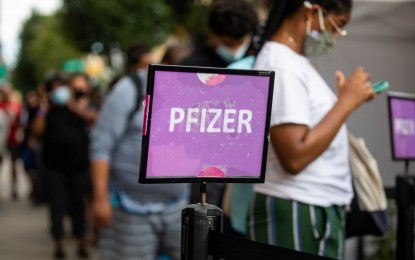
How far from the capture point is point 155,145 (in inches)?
87.9

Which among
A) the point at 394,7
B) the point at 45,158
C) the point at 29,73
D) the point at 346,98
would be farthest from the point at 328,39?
the point at 29,73

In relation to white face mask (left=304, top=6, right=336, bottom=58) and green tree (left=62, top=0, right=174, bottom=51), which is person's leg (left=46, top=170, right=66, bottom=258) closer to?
white face mask (left=304, top=6, right=336, bottom=58)

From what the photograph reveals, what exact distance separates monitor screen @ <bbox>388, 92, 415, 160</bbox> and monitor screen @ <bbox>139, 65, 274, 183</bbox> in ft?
4.00

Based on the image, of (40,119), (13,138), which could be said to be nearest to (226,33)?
(40,119)

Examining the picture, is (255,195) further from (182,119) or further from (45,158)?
(45,158)

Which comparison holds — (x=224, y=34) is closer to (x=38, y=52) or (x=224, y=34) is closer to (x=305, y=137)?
(x=305, y=137)

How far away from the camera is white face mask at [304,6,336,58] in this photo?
303 centimetres

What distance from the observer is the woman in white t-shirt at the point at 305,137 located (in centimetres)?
283

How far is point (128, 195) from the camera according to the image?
4340 millimetres

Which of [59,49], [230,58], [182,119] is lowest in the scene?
[182,119]

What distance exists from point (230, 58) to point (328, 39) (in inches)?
51.9

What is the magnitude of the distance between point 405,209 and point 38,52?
7294cm

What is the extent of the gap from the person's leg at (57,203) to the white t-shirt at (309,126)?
567cm

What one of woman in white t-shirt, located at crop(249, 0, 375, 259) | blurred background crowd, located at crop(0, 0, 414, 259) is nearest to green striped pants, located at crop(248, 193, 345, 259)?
woman in white t-shirt, located at crop(249, 0, 375, 259)
